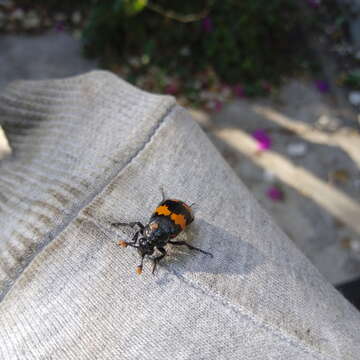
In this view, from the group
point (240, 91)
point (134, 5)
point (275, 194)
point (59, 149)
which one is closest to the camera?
point (59, 149)

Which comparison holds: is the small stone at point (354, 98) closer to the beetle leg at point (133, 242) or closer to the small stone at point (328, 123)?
the small stone at point (328, 123)

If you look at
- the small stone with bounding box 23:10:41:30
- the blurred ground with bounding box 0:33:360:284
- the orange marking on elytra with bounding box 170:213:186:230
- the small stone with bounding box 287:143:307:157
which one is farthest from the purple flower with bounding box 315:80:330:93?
the orange marking on elytra with bounding box 170:213:186:230

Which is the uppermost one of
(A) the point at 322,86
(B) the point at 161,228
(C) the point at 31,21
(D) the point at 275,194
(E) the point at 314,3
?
(E) the point at 314,3

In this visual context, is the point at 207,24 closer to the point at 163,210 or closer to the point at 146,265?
the point at 163,210

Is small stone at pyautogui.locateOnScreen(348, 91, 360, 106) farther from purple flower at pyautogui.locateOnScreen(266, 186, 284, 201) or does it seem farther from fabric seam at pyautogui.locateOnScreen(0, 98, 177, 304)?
fabric seam at pyautogui.locateOnScreen(0, 98, 177, 304)

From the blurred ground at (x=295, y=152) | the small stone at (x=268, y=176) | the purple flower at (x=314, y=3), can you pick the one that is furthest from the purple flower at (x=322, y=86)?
the small stone at (x=268, y=176)

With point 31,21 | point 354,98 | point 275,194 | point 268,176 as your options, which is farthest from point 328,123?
point 31,21
